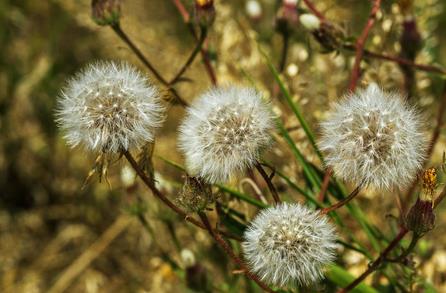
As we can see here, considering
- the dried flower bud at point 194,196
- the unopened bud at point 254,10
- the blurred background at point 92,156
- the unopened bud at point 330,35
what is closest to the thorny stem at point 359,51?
the unopened bud at point 330,35

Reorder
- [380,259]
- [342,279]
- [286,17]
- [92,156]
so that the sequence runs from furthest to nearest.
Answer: [92,156], [286,17], [342,279], [380,259]

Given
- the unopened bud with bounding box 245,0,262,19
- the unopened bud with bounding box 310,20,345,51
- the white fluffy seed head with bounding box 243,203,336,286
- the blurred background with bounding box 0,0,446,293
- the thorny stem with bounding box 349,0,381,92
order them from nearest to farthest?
1. the white fluffy seed head with bounding box 243,203,336,286
2. the thorny stem with bounding box 349,0,381,92
3. the unopened bud with bounding box 310,20,345,51
4. the blurred background with bounding box 0,0,446,293
5. the unopened bud with bounding box 245,0,262,19

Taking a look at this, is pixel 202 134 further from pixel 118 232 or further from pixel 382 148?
pixel 118 232

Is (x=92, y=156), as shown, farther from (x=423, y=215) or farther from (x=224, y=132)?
(x=423, y=215)

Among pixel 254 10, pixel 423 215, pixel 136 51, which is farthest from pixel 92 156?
pixel 423 215

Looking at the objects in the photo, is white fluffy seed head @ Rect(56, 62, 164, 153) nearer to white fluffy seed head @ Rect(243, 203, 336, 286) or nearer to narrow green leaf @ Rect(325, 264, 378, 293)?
white fluffy seed head @ Rect(243, 203, 336, 286)

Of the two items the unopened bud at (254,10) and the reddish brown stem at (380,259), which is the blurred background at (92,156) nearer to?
the unopened bud at (254,10)

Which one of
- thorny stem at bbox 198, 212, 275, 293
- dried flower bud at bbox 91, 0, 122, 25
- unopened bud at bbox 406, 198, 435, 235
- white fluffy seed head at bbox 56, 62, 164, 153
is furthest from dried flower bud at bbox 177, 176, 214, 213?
dried flower bud at bbox 91, 0, 122, 25
